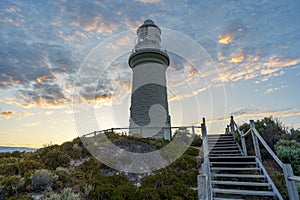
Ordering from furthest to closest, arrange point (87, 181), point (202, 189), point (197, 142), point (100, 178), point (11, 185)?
point (197, 142) → point (100, 178) → point (87, 181) → point (11, 185) → point (202, 189)

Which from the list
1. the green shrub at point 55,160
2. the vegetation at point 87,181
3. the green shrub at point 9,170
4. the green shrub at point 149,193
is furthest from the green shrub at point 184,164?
the green shrub at point 9,170

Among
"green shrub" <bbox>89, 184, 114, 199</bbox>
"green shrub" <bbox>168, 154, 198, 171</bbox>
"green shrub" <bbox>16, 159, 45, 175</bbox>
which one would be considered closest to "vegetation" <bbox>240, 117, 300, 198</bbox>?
"green shrub" <bbox>168, 154, 198, 171</bbox>

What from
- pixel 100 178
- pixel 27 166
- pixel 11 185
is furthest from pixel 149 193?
pixel 27 166

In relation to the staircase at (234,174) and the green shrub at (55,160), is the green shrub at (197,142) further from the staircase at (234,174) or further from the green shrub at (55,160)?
the green shrub at (55,160)

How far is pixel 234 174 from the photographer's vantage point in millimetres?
5965

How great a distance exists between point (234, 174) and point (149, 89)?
11.7m

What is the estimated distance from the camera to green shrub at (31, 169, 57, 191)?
5.88 m

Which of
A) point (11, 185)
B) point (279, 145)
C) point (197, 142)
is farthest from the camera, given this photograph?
point (197, 142)

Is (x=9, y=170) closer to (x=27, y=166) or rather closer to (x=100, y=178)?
(x=27, y=166)

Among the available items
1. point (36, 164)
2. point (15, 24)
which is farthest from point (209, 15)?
point (36, 164)

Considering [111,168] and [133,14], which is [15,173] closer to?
[111,168]

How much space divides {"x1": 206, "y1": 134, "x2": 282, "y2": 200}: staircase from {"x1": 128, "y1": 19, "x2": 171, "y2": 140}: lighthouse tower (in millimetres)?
5968

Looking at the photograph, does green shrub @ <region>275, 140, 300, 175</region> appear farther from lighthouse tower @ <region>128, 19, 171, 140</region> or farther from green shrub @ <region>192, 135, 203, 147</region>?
lighthouse tower @ <region>128, 19, 171, 140</region>

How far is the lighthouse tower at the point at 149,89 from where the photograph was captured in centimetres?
1549
